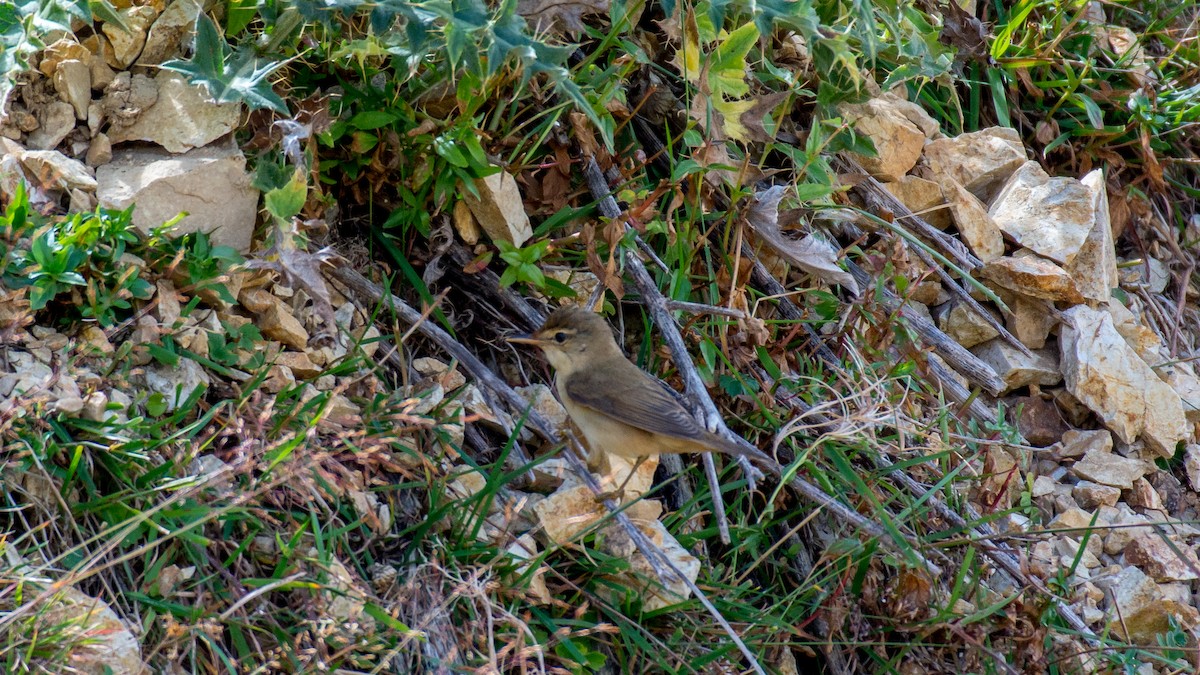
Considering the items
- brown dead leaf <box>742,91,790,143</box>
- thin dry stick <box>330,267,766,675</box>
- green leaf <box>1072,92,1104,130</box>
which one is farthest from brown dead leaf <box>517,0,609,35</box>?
green leaf <box>1072,92,1104,130</box>

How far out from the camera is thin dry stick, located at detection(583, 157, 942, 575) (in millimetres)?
4141

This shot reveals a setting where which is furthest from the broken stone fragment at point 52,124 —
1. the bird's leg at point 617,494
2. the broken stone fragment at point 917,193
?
the broken stone fragment at point 917,193

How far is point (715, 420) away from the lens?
13.5 ft

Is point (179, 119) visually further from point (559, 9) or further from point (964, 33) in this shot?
point (964, 33)

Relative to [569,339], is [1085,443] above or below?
below

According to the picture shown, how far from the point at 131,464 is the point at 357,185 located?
5.07 feet

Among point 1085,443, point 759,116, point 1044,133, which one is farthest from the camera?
point 1044,133

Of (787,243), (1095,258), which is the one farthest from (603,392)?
(1095,258)

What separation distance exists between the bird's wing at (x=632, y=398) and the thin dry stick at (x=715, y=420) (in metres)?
0.12

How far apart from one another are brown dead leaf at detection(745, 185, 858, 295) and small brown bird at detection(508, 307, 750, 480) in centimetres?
77

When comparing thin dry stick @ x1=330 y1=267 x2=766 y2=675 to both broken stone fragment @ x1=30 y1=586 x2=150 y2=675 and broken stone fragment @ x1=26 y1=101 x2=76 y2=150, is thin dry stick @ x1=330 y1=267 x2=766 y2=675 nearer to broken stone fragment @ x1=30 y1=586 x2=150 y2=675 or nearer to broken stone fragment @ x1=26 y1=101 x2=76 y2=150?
broken stone fragment @ x1=26 y1=101 x2=76 y2=150

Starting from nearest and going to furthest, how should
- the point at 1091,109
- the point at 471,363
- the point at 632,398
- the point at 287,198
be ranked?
the point at 287,198
the point at 471,363
the point at 632,398
the point at 1091,109

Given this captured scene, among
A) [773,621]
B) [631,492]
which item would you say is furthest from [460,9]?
[773,621]

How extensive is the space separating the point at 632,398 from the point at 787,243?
0.93 m
